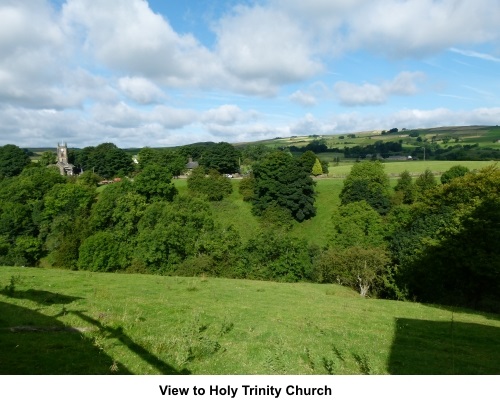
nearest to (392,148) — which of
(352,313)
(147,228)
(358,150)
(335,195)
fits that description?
(358,150)

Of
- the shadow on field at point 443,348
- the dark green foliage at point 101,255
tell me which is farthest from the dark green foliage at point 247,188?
the shadow on field at point 443,348

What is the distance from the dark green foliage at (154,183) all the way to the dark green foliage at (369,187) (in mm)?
38367

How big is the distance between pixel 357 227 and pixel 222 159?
66.9 metres

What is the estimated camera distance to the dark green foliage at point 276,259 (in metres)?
49.8

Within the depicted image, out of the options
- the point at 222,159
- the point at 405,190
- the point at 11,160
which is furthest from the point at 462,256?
the point at 11,160

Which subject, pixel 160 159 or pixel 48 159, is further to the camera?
pixel 48 159

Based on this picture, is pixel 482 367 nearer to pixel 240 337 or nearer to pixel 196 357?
pixel 240 337

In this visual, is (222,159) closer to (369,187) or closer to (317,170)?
(317,170)

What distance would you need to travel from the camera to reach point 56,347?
10969mm

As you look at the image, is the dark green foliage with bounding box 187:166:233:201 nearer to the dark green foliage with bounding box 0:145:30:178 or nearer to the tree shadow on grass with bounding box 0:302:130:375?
the dark green foliage with bounding box 0:145:30:178

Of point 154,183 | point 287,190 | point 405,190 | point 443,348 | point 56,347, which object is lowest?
point 405,190

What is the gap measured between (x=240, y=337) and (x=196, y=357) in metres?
2.55

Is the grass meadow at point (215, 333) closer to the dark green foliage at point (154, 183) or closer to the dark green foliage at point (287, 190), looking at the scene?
the dark green foliage at point (287, 190)

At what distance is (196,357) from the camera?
11172 millimetres
